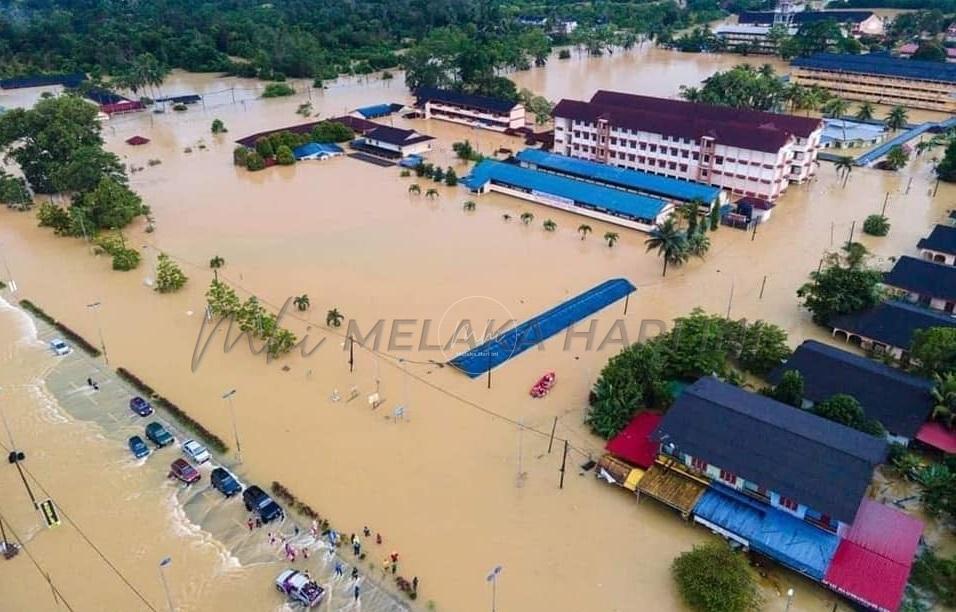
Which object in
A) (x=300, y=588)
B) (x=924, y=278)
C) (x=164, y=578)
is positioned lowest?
(x=164, y=578)

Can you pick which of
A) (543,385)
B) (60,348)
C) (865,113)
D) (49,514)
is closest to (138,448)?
(49,514)

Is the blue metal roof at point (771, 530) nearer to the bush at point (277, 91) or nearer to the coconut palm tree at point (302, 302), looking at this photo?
the coconut palm tree at point (302, 302)

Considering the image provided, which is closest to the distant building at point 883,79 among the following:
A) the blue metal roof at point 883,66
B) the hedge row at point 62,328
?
the blue metal roof at point 883,66

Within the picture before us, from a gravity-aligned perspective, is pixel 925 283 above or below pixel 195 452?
above

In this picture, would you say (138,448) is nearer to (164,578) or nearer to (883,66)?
(164,578)

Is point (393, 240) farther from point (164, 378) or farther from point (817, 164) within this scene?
point (817, 164)

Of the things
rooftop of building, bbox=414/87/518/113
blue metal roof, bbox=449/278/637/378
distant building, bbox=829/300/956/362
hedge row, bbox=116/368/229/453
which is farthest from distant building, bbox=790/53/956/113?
hedge row, bbox=116/368/229/453

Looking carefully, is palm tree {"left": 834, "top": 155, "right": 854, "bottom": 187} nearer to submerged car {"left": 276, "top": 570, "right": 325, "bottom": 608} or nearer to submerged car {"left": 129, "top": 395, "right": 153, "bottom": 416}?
submerged car {"left": 276, "top": 570, "right": 325, "bottom": 608}
